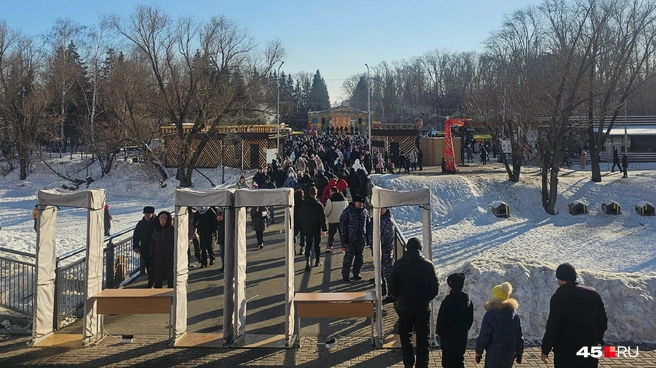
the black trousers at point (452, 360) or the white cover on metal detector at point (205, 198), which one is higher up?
the white cover on metal detector at point (205, 198)

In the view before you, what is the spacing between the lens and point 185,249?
27.3 feet

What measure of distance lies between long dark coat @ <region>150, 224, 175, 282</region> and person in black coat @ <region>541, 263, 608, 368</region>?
662 cm

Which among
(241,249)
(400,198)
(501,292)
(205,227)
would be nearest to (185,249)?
(241,249)

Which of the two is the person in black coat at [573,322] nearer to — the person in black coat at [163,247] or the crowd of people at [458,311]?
the crowd of people at [458,311]

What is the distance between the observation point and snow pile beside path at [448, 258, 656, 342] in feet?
27.8

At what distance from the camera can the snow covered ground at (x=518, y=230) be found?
884 cm

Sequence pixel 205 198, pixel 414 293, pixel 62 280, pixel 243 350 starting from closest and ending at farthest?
pixel 414 293 < pixel 243 350 < pixel 205 198 < pixel 62 280

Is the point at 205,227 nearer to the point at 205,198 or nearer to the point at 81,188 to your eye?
the point at 205,198

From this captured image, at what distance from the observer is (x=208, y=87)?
32.5m

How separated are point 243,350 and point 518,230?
18.0 meters

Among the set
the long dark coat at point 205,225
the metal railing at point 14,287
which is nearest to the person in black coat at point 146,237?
the long dark coat at point 205,225

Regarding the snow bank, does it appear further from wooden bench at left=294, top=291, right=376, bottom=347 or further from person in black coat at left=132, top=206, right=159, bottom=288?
person in black coat at left=132, top=206, right=159, bottom=288

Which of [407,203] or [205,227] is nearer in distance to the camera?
[407,203]

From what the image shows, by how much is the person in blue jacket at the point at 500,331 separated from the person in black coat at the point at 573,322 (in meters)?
0.33
